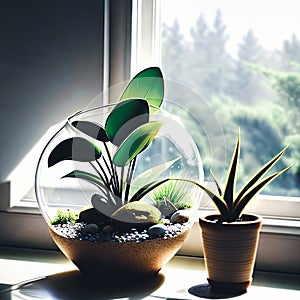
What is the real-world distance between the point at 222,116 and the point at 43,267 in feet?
1.74

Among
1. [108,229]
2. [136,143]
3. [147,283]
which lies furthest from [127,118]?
[147,283]

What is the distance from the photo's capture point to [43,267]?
1394mm

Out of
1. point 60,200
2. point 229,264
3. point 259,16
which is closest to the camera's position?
point 229,264

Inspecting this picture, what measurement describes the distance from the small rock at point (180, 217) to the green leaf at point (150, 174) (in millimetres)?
82

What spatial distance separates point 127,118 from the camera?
48.0 inches

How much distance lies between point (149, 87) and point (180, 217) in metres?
0.27

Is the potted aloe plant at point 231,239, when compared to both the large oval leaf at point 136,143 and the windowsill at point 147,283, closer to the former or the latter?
the windowsill at point 147,283

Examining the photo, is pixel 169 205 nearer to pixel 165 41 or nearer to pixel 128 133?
pixel 128 133

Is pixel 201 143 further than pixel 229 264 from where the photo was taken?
Yes

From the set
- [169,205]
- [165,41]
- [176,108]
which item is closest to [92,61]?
[165,41]

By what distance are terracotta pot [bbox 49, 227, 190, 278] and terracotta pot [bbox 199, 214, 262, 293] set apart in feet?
0.29

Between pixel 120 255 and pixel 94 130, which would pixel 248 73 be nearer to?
pixel 94 130

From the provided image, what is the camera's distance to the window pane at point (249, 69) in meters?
1.48

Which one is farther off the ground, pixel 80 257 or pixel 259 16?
pixel 259 16
